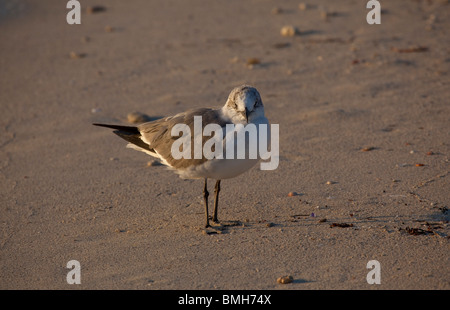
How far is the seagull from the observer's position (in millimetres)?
4594

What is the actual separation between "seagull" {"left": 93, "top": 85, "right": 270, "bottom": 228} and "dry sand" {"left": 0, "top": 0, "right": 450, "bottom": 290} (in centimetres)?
52

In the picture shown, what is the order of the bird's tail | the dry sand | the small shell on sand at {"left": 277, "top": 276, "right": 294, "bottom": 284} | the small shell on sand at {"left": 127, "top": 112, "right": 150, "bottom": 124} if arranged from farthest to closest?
the small shell on sand at {"left": 127, "top": 112, "right": 150, "bottom": 124} < the bird's tail < the dry sand < the small shell on sand at {"left": 277, "top": 276, "right": 294, "bottom": 284}

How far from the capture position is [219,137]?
15.1 feet

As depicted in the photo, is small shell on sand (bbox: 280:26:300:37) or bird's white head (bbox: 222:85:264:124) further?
small shell on sand (bbox: 280:26:300:37)

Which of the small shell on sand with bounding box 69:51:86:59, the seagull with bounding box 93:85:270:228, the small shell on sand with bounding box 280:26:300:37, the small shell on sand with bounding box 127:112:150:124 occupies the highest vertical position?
the small shell on sand with bounding box 280:26:300:37

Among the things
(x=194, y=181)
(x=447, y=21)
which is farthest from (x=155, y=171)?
(x=447, y=21)

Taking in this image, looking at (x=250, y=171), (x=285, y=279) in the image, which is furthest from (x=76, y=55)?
(x=285, y=279)

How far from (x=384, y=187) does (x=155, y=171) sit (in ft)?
7.41

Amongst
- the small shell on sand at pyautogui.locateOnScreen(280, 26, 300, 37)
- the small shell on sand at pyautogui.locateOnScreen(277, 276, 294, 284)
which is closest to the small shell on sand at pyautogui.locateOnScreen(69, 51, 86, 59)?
the small shell on sand at pyautogui.locateOnScreen(280, 26, 300, 37)

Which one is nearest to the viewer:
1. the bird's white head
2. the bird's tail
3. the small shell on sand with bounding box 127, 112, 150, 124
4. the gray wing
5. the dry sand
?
the dry sand

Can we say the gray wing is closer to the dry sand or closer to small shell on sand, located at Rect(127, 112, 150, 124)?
the dry sand

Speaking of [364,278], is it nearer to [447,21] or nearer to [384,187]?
[384,187]

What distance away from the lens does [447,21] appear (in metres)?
9.44

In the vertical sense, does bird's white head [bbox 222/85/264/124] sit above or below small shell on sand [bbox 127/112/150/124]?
below
